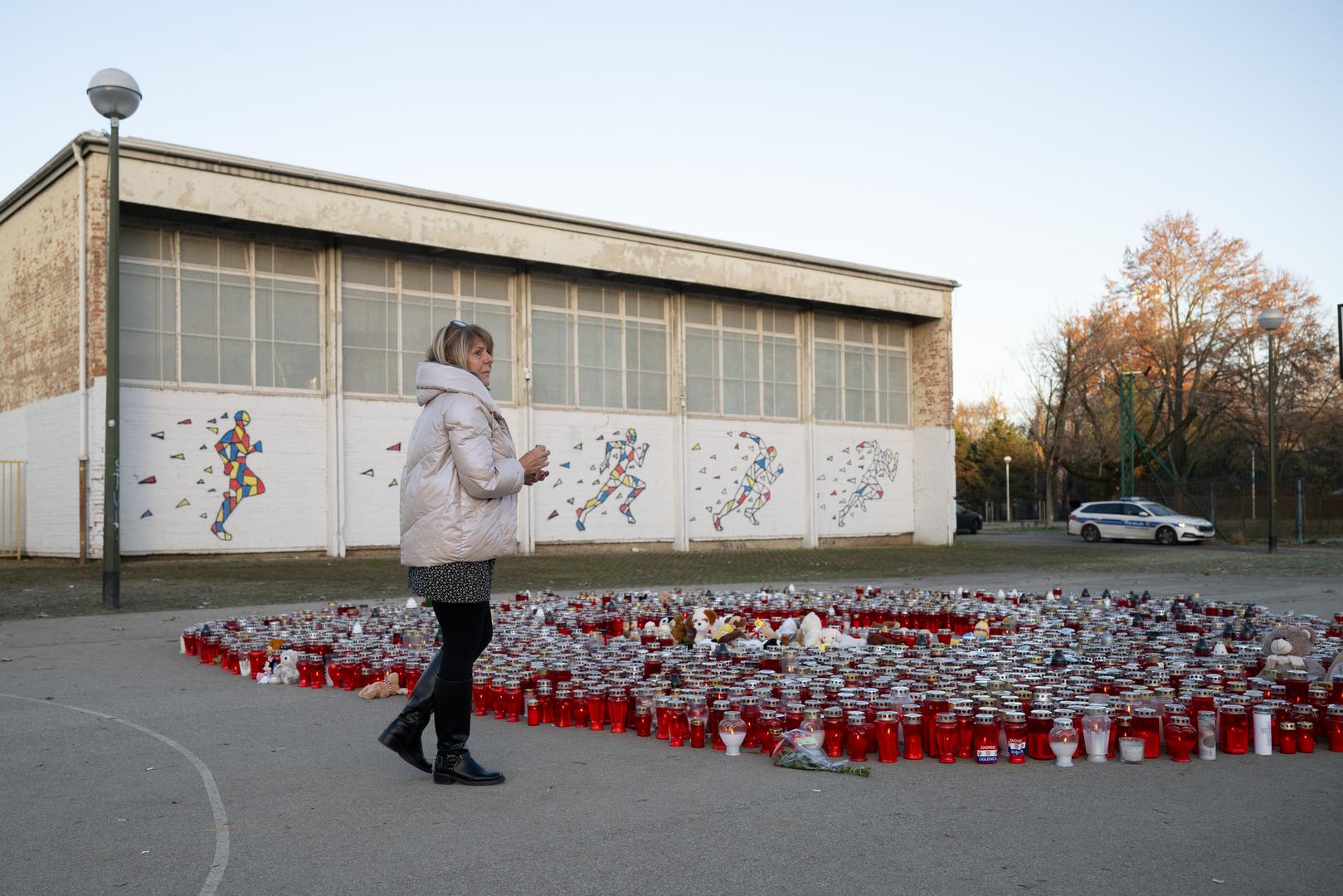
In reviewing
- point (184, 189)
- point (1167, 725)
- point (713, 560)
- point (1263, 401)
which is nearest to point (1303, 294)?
point (1263, 401)

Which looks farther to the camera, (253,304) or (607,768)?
(253,304)

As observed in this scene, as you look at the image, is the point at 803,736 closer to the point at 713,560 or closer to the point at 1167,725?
the point at 1167,725

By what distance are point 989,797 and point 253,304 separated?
77.7 ft

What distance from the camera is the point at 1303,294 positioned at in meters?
48.0

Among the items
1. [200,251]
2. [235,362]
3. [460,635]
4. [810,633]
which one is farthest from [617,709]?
[200,251]

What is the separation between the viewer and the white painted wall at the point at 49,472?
899 inches

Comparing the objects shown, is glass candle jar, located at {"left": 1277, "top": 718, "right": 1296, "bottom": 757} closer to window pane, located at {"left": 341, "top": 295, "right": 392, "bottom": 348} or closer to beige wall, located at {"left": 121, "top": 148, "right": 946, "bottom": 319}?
beige wall, located at {"left": 121, "top": 148, "right": 946, "bottom": 319}

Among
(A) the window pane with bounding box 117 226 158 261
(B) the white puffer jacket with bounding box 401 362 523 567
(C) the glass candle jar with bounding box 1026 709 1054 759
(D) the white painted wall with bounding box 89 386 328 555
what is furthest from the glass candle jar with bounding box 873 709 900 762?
(A) the window pane with bounding box 117 226 158 261

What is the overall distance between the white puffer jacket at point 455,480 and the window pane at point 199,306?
21.6 meters

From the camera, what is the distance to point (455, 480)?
5.14 m

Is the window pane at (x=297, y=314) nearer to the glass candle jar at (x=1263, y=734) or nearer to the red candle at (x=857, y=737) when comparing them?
the red candle at (x=857, y=737)

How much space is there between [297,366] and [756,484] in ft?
45.0

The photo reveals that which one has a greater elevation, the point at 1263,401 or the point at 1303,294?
the point at 1303,294

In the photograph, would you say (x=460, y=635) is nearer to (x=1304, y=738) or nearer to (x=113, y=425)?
(x=1304, y=738)
